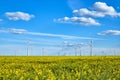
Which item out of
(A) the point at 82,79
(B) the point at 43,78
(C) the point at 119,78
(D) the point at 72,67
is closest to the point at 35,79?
(B) the point at 43,78

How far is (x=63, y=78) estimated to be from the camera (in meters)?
15.5

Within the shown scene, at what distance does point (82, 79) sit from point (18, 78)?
288 centimetres

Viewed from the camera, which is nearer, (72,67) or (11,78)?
(11,78)

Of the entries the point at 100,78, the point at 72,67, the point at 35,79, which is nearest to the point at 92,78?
the point at 100,78

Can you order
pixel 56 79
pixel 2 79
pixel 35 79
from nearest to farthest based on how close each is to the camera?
pixel 35 79
pixel 56 79
pixel 2 79

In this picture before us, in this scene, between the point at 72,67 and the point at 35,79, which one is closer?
the point at 35,79

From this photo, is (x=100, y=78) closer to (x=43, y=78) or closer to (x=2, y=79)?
(x=43, y=78)

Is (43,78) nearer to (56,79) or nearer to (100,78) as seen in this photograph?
(56,79)

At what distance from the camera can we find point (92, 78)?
Answer: 52.7ft

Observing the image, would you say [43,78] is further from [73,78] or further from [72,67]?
[72,67]

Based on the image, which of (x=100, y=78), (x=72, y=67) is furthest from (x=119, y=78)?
(x=72, y=67)

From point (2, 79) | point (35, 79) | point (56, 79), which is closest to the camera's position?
point (35, 79)

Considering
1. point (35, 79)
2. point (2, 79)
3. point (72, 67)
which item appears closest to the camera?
point (35, 79)

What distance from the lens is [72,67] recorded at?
29.5m
